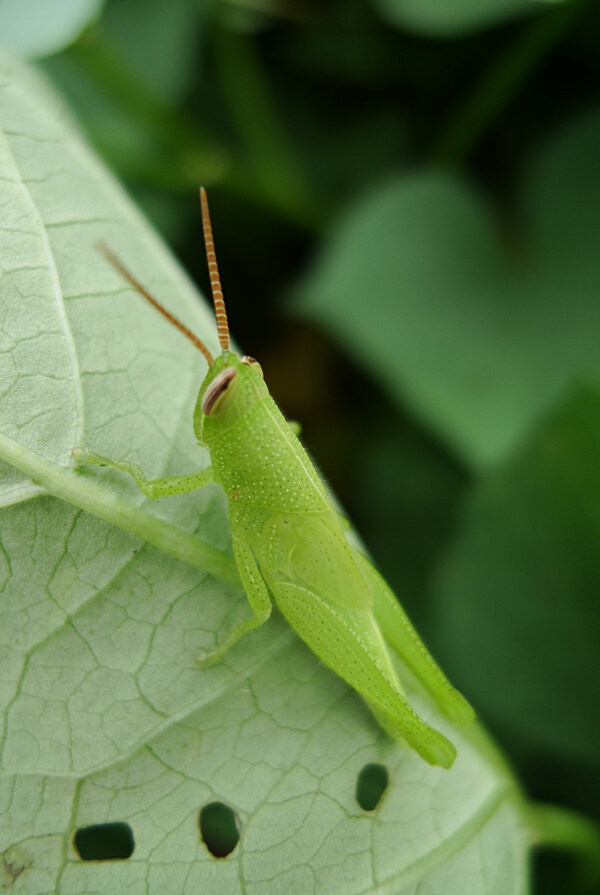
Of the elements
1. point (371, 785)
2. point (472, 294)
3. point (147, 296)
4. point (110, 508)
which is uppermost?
point (472, 294)

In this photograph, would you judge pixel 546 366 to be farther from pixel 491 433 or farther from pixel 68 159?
pixel 68 159

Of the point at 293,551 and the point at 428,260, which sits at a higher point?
the point at 428,260

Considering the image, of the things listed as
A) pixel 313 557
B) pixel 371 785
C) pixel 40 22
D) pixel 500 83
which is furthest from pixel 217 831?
pixel 500 83

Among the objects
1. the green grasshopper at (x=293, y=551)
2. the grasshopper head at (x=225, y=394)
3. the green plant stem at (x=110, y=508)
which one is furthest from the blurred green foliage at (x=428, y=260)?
the green plant stem at (x=110, y=508)

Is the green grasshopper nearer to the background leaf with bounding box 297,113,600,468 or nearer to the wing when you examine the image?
the wing

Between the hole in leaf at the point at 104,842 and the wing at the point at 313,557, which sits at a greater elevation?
the wing at the point at 313,557

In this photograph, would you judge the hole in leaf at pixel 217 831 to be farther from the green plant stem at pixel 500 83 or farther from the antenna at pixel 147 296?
the green plant stem at pixel 500 83

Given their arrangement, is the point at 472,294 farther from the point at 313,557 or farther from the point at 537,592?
the point at 313,557

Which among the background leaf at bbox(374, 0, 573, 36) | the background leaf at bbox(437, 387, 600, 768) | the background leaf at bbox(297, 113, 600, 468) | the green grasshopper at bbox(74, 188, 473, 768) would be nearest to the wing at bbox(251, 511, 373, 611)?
the green grasshopper at bbox(74, 188, 473, 768)
